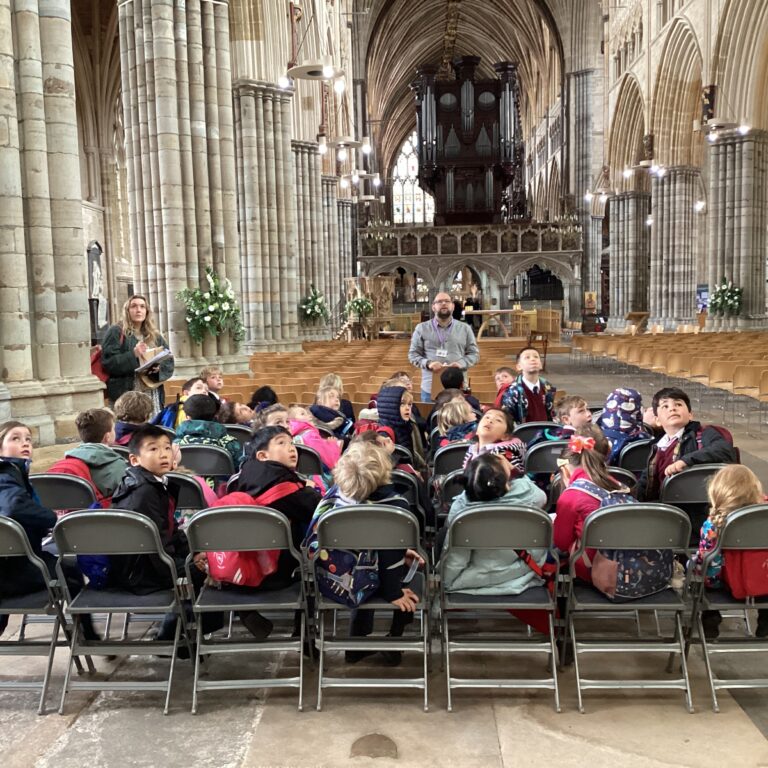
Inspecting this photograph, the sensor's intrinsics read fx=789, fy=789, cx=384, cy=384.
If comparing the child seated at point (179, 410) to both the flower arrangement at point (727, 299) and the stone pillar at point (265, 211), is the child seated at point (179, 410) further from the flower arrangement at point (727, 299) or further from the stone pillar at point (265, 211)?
the flower arrangement at point (727, 299)

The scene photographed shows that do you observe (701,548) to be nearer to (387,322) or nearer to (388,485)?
(388,485)

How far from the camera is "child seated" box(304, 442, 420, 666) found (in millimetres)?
3543

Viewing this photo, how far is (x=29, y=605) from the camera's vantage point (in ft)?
11.7

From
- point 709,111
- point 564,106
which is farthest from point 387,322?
point 564,106

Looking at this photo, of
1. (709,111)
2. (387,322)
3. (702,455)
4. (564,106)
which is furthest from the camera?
(564,106)

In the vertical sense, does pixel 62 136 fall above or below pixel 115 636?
above

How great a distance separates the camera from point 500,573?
3.57 meters

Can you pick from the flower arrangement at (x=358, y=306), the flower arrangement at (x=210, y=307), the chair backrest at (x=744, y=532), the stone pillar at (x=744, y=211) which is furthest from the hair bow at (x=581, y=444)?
the stone pillar at (x=744, y=211)

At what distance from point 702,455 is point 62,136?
7.14 m

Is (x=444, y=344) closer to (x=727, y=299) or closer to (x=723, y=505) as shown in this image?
(x=723, y=505)

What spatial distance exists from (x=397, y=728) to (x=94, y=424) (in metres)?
2.69

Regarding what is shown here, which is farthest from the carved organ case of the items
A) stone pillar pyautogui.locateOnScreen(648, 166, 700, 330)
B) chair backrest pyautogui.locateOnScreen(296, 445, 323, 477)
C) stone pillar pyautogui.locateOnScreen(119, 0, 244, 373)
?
chair backrest pyautogui.locateOnScreen(296, 445, 323, 477)

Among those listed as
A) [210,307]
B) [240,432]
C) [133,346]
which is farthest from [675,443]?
[210,307]

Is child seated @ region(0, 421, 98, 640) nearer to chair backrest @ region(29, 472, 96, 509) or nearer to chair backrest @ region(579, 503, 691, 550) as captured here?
chair backrest @ region(29, 472, 96, 509)
